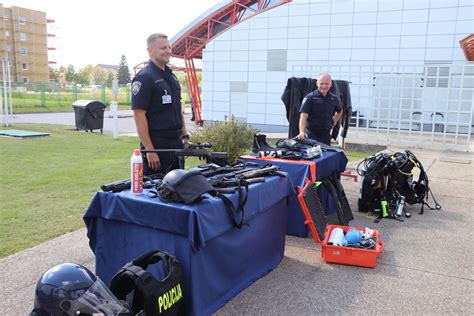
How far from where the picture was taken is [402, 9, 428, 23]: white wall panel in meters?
17.2

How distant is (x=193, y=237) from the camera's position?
103 inches

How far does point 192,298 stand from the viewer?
2.78m

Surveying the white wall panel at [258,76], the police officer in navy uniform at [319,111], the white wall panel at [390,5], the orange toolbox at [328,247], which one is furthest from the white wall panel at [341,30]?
the orange toolbox at [328,247]

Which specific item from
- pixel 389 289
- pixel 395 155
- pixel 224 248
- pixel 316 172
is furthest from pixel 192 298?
pixel 395 155

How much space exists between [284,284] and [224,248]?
2.56 feet

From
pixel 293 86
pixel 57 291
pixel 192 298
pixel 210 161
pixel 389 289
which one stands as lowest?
pixel 389 289

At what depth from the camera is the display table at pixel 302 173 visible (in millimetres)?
4543

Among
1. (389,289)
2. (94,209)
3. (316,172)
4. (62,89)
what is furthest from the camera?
(62,89)

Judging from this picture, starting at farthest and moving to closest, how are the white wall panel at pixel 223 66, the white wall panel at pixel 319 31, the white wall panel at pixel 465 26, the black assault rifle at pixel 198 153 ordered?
the white wall panel at pixel 223 66 → the white wall panel at pixel 319 31 → the white wall panel at pixel 465 26 → the black assault rifle at pixel 198 153

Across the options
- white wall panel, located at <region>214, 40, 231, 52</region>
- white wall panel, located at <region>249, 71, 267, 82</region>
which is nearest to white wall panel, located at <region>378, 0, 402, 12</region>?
white wall panel, located at <region>249, 71, 267, 82</region>

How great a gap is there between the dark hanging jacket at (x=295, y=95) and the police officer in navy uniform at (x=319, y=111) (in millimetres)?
1429

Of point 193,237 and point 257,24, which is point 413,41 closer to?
point 257,24

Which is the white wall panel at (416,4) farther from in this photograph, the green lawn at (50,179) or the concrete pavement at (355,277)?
the concrete pavement at (355,277)

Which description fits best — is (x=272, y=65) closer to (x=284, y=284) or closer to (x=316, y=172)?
(x=316, y=172)
